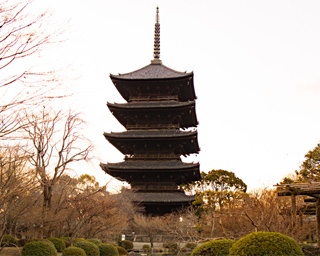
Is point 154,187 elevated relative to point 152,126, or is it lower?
lower

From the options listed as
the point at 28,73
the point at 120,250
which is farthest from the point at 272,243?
the point at 120,250

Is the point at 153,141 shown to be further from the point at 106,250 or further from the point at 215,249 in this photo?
the point at 215,249

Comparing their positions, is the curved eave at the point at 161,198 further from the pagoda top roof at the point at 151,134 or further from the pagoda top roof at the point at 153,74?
the pagoda top roof at the point at 153,74

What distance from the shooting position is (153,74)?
40281 millimetres

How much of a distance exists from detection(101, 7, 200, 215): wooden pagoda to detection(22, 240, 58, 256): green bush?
16.9 metres

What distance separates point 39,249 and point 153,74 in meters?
25.0

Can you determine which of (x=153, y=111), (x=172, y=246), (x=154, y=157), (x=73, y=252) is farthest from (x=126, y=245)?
(x=153, y=111)

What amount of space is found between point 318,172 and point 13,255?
101ft

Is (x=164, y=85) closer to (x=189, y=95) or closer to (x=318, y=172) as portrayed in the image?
(x=189, y=95)

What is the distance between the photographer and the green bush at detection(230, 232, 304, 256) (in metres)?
9.17

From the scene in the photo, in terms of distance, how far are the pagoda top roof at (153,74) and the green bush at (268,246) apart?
28380mm

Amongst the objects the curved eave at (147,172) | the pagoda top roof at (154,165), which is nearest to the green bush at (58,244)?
the curved eave at (147,172)

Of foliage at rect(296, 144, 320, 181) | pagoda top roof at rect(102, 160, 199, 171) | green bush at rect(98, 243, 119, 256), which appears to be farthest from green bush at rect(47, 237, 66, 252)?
foliage at rect(296, 144, 320, 181)

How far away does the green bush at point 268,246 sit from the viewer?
30.1 ft
